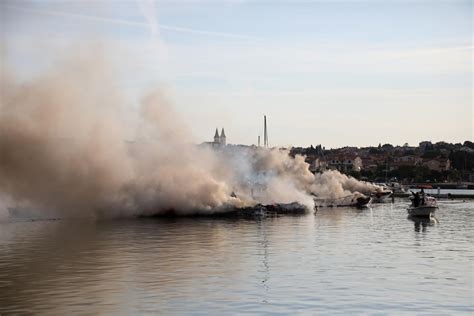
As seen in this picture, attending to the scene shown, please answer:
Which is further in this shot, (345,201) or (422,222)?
(345,201)

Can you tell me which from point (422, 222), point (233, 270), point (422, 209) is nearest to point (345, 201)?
point (422, 209)

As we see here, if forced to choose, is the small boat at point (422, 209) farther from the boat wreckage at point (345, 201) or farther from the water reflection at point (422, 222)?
the boat wreckage at point (345, 201)

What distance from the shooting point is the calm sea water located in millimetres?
19938

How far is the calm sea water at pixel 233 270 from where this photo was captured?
19938 mm

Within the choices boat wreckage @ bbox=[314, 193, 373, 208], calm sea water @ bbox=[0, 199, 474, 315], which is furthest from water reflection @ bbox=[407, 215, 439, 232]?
boat wreckage @ bbox=[314, 193, 373, 208]

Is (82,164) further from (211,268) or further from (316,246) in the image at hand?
(211,268)

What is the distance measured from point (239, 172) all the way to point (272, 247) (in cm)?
4189

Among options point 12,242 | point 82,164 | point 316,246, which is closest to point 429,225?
point 316,246

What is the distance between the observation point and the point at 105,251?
32.0 m

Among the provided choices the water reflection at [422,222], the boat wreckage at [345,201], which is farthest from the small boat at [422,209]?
the boat wreckage at [345,201]

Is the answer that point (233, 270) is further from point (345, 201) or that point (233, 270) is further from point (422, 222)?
point (345, 201)

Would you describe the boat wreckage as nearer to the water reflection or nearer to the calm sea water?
the water reflection

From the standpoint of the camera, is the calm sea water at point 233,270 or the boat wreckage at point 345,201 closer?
the calm sea water at point 233,270

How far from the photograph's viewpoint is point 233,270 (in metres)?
A: 26.2
